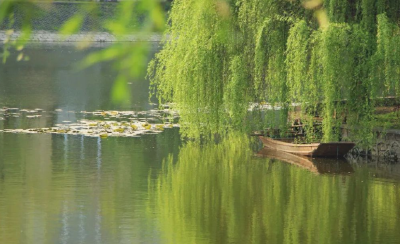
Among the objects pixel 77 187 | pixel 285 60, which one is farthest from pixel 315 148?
pixel 77 187

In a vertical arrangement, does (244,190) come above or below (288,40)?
below

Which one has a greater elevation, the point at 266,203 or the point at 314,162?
the point at 314,162

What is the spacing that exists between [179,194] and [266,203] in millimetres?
2045

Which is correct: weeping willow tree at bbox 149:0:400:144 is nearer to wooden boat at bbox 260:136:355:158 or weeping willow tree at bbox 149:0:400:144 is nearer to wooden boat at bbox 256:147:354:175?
wooden boat at bbox 260:136:355:158

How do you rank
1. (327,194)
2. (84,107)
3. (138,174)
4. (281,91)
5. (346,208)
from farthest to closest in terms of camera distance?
(84,107) → (281,91) → (138,174) → (327,194) → (346,208)

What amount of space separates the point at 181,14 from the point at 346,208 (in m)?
8.31

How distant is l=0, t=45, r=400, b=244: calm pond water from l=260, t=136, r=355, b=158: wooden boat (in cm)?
39

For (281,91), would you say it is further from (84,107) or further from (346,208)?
(84,107)

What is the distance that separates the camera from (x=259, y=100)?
23.8 meters

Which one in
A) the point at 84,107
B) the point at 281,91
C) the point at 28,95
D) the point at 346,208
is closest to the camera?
the point at 346,208

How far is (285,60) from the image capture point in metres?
22.2

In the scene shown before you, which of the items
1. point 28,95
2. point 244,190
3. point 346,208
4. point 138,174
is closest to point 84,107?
point 28,95

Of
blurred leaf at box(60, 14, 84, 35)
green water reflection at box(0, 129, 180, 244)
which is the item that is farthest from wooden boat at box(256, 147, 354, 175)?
blurred leaf at box(60, 14, 84, 35)

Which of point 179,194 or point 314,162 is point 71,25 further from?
point 314,162
